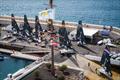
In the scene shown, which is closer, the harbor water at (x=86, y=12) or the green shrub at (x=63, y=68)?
the green shrub at (x=63, y=68)

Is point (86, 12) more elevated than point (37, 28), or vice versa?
point (37, 28)

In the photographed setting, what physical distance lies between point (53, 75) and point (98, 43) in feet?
101

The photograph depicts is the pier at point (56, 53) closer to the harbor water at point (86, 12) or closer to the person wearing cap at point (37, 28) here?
the person wearing cap at point (37, 28)

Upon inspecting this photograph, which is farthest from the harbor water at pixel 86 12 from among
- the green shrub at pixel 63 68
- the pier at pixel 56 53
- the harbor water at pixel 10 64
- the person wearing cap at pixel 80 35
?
the green shrub at pixel 63 68

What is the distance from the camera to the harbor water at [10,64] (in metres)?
98.1

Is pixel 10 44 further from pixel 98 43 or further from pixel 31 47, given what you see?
pixel 98 43

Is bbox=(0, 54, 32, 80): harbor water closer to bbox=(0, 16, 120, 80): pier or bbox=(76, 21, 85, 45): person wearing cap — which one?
bbox=(0, 16, 120, 80): pier

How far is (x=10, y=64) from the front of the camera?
338 ft

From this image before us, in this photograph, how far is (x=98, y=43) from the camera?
10738cm

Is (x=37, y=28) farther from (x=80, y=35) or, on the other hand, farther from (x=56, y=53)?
(x=56, y=53)

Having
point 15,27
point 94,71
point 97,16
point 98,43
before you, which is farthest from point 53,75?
point 97,16

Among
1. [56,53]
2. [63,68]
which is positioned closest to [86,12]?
[56,53]

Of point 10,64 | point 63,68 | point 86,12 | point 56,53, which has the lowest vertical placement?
point 10,64

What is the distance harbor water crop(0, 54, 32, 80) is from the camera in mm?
98094
